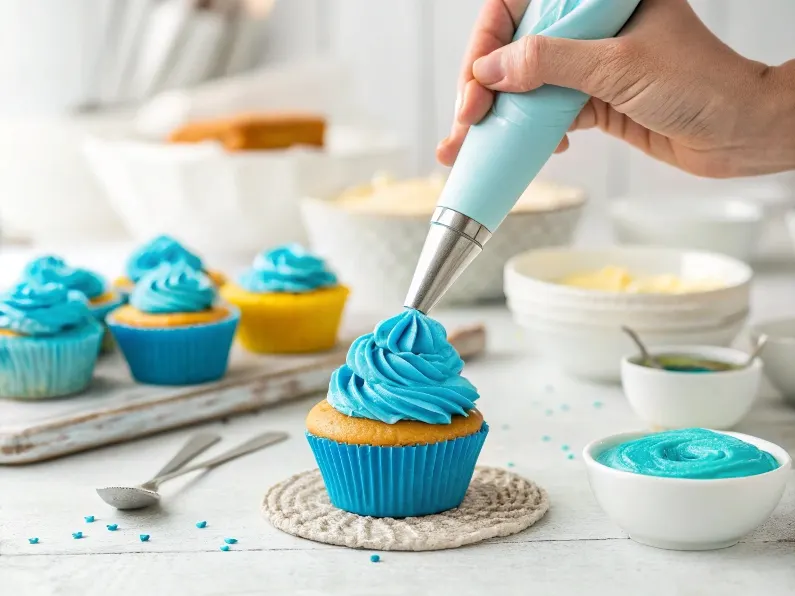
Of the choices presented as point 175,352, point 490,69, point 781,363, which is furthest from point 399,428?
point 781,363

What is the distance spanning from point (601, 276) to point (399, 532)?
2.52ft

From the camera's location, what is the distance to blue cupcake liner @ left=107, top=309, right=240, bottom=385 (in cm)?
156

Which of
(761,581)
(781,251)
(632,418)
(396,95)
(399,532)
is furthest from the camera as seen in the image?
(396,95)

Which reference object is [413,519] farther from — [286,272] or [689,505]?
[286,272]

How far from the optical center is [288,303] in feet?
5.64

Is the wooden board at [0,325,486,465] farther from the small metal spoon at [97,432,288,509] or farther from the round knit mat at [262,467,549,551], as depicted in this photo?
the round knit mat at [262,467,549,551]

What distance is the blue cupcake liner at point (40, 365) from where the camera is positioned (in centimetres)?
149

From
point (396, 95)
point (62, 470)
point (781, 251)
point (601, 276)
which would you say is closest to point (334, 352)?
point (601, 276)

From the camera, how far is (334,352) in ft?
5.79

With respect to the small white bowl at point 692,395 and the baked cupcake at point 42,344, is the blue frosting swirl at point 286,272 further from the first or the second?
the small white bowl at point 692,395

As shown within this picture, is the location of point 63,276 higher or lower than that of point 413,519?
higher

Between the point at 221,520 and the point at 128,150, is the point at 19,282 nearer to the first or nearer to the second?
the point at 221,520

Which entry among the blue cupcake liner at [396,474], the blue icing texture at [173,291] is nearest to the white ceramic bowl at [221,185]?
the blue icing texture at [173,291]

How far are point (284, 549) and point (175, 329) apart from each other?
0.57 meters
